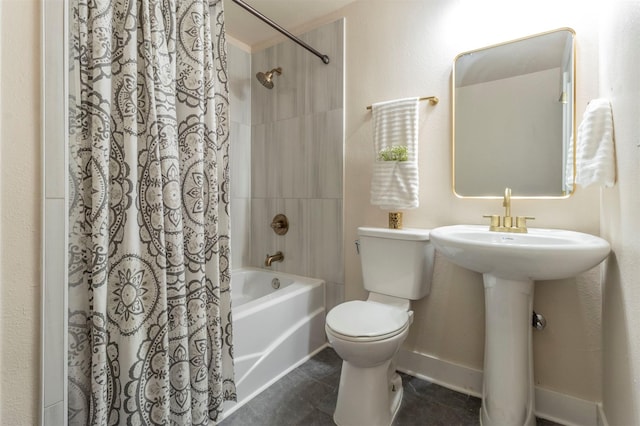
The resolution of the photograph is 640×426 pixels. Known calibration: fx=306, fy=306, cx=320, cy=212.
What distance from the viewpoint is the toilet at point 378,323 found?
1285 mm

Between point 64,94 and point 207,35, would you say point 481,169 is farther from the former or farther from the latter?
point 64,94

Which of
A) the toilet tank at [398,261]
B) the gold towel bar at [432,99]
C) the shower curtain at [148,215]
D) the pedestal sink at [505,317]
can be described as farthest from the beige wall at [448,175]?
the shower curtain at [148,215]

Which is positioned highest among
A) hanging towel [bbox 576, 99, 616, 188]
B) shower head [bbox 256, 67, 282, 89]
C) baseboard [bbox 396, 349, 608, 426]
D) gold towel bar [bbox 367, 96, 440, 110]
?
shower head [bbox 256, 67, 282, 89]

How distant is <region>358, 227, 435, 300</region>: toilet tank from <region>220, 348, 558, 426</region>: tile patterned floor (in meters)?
0.50

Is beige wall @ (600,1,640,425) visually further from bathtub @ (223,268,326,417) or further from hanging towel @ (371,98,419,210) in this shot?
bathtub @ (223,268,326,417)

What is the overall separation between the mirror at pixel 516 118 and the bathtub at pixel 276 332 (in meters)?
1.12

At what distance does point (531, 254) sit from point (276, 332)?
129cm

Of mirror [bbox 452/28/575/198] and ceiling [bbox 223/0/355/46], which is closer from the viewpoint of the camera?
mirror [bbox 452/28/575/198]

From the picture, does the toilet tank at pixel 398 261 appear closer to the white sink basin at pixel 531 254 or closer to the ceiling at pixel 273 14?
the white sink basin at pixel 531 254

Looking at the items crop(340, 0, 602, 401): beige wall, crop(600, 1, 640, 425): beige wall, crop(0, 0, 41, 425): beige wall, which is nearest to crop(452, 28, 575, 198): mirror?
crop(340, 0, 602, 401): beige wall

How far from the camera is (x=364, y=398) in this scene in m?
1.34

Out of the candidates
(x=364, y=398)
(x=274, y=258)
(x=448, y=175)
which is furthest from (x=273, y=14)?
(x=364, y=398)

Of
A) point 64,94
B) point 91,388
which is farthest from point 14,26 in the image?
point 91,388

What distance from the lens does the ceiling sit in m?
1.97
